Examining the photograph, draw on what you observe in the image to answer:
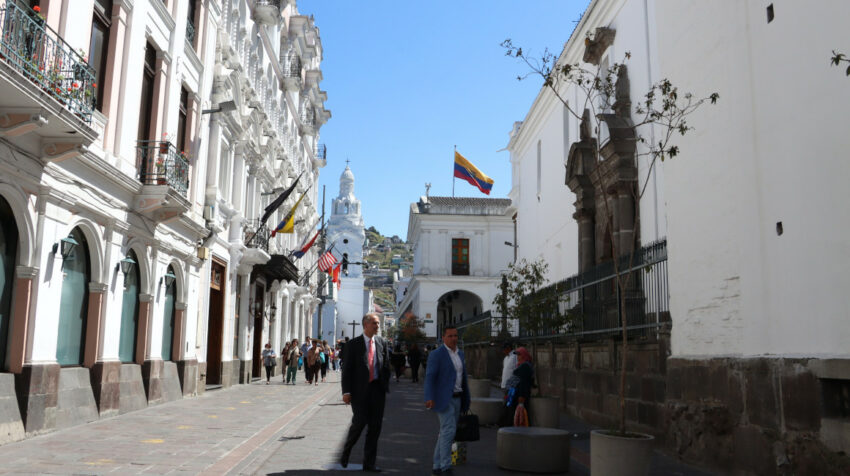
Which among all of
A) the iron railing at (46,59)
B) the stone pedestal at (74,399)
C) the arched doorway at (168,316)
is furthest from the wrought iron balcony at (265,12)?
the stone pedestal at (74,399)

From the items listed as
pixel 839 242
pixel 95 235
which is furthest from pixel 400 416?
pixel 839 242

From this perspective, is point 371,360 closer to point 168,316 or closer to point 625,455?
point 625,455

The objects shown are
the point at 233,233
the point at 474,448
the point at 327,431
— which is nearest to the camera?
the point at 474,448

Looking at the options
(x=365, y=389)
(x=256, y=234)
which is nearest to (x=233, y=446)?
(x=365, y=389)

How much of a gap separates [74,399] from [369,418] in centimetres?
656

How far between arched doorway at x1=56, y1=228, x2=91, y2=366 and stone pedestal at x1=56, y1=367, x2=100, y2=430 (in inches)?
11.7

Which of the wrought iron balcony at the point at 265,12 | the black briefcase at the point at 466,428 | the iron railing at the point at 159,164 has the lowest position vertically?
the black briefcase at the point at 466,428

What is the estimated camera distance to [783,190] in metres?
7.79

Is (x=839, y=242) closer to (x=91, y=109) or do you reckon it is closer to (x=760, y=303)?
(x=760, y=303)

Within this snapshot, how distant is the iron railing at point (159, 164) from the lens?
50.1 ft

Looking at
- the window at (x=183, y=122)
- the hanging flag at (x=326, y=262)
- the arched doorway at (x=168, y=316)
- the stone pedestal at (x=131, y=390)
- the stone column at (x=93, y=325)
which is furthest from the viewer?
the hanging flag at (x=326, y=262)

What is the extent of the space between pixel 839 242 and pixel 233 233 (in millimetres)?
20084

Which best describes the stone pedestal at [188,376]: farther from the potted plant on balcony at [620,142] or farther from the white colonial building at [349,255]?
the white colonial building at [349,255]

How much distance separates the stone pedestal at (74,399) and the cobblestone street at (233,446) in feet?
0.81
